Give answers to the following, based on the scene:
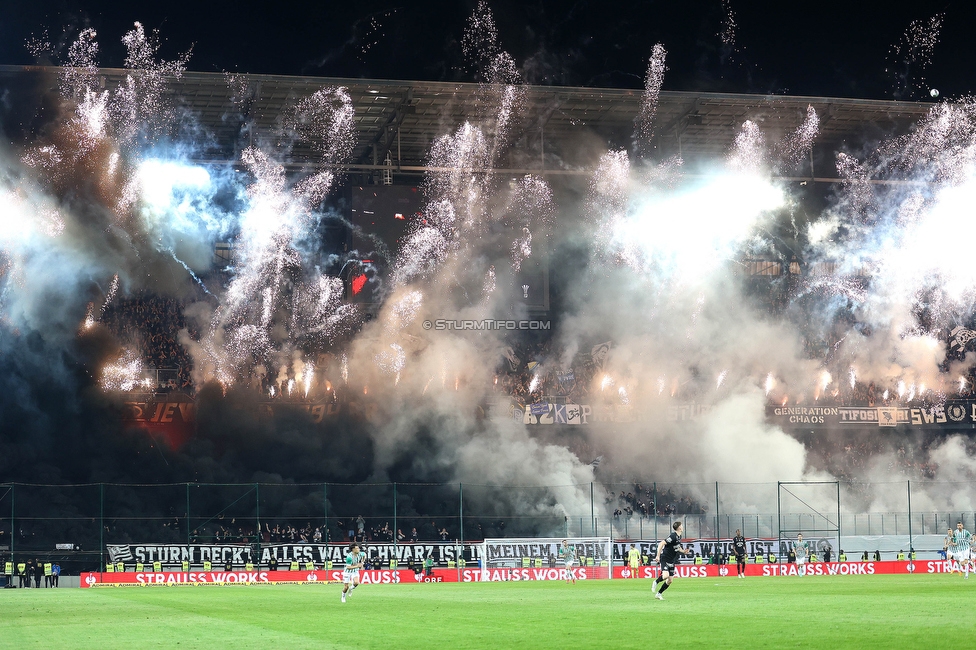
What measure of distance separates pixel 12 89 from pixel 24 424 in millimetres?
18218

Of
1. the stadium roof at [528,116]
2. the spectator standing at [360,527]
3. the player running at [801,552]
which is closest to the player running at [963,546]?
the player running at [801,552]

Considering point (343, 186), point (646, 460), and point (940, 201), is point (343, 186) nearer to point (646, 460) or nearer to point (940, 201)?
point (646, 460)

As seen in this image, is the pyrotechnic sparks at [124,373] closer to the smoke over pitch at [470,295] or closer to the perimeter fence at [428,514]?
the smoke over pitch at [470,295]

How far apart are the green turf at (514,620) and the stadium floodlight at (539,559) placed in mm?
14273

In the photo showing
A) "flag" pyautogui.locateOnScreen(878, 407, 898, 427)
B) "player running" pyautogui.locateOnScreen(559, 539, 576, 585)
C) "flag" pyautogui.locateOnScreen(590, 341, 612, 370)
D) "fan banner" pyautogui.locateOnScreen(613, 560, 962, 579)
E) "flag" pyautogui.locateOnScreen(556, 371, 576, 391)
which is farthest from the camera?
"flag" pyautogui.locateOnScreen(590, 341, 612, 370)

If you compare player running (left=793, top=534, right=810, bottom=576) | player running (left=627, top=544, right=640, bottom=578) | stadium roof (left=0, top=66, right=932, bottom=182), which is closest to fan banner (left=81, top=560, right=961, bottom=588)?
player running (left=793, top=534, right=810, bottom=576)

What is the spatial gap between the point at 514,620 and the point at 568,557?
2380 centimetres

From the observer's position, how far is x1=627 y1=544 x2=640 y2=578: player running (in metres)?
44.2

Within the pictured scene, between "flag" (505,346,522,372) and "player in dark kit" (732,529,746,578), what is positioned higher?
"flag" (505,346,522,372)

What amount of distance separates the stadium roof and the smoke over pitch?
924mm

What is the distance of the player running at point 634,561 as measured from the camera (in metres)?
44.2

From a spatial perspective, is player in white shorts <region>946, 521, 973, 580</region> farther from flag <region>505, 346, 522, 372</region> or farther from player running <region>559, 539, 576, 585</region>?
flag <region>505, 346, 522, 372</region>

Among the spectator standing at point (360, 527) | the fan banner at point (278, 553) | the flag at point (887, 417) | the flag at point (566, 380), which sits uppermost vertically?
the flag at point (566, 380)

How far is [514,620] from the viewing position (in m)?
21.0
